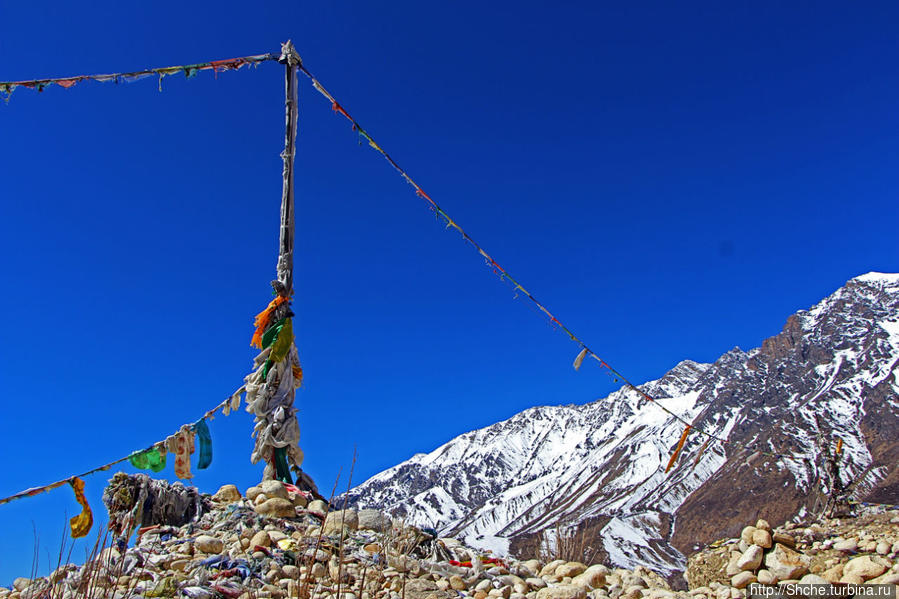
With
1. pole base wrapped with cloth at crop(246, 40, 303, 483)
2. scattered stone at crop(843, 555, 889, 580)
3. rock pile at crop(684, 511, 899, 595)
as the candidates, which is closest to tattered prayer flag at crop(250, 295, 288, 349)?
pole base wrapped with cloth at crop(246, 40, 303, 483)

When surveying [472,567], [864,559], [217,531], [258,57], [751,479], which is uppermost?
[751,479]

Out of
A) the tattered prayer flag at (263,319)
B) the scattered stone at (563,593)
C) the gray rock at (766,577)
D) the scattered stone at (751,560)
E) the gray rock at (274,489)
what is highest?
the tattered prayer flag at (263,319)

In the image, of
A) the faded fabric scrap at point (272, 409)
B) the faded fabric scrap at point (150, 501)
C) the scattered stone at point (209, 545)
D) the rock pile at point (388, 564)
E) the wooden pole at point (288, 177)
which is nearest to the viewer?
the rock pile at point (388, 564)

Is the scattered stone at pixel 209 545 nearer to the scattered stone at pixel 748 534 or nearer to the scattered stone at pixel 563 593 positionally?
the scattered stone at pixel 563 593

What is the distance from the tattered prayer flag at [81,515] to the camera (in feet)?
29.8

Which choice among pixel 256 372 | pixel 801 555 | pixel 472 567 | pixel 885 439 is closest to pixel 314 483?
pixel 256 372

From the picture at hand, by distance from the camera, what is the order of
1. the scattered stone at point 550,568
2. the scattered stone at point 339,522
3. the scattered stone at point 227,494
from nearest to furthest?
1. the scattered stone at point 339,522
2. the scattered stone at point 550,568
3. the scattered stone at point 227,494

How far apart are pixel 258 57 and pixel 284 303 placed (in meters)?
4.56

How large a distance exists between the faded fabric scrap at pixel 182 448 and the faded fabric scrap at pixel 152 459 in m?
0.13

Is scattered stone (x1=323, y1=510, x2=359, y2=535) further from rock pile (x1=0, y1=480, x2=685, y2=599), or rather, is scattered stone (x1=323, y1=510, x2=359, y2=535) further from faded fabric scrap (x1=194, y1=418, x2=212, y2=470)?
faded fabric scrap (x1=194, y1=418, x2=212, y2=470)

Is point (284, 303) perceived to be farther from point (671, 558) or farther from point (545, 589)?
point (671, 558)

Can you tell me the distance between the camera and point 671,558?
165 metres

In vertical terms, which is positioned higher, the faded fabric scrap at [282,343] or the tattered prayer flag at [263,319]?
the tattered prayer flag at [263,319]

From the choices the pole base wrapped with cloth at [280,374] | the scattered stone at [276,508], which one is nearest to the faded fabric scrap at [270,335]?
the pole base wrapped with cloth at [280,374]
